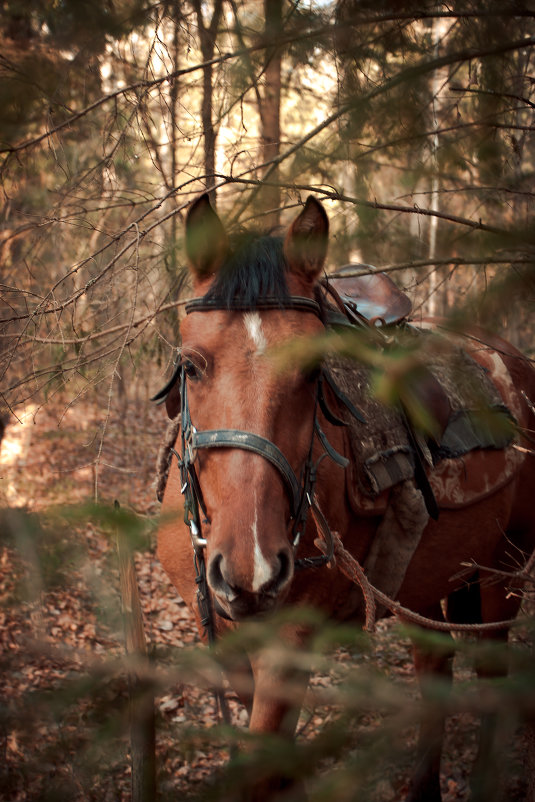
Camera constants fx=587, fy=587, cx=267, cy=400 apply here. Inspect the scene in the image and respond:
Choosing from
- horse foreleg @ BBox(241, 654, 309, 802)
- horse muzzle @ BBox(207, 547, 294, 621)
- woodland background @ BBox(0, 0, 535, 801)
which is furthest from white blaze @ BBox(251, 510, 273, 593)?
horse foreleg @ BBox(241, 654, 309, 802)

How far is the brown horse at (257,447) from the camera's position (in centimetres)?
193

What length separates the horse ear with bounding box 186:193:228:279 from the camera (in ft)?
7.83

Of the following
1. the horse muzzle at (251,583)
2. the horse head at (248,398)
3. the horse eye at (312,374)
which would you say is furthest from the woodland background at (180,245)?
the horse eye at (312,374)

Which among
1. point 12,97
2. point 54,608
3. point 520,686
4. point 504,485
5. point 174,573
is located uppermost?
point 12,97

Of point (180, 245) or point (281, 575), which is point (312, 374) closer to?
point (281, 575)

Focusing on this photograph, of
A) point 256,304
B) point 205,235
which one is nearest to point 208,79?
point 205,235

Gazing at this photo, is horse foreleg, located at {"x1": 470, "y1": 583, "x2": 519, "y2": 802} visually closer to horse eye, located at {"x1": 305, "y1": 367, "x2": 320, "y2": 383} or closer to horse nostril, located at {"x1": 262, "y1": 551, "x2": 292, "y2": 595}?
horse nostril, located at {"x1": 262, "y1": 551, "x2": 292, "y2": 595}

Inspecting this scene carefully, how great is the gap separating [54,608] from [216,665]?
4.52 metres

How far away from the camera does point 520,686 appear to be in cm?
107

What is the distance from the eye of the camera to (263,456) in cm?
206

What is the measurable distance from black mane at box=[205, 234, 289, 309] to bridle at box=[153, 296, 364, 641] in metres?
0.03

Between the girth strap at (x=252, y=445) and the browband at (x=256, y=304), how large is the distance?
51 cm

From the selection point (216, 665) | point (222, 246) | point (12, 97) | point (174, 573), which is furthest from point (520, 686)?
point (12, 97)

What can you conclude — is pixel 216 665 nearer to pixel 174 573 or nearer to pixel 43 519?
pixel 43 519
